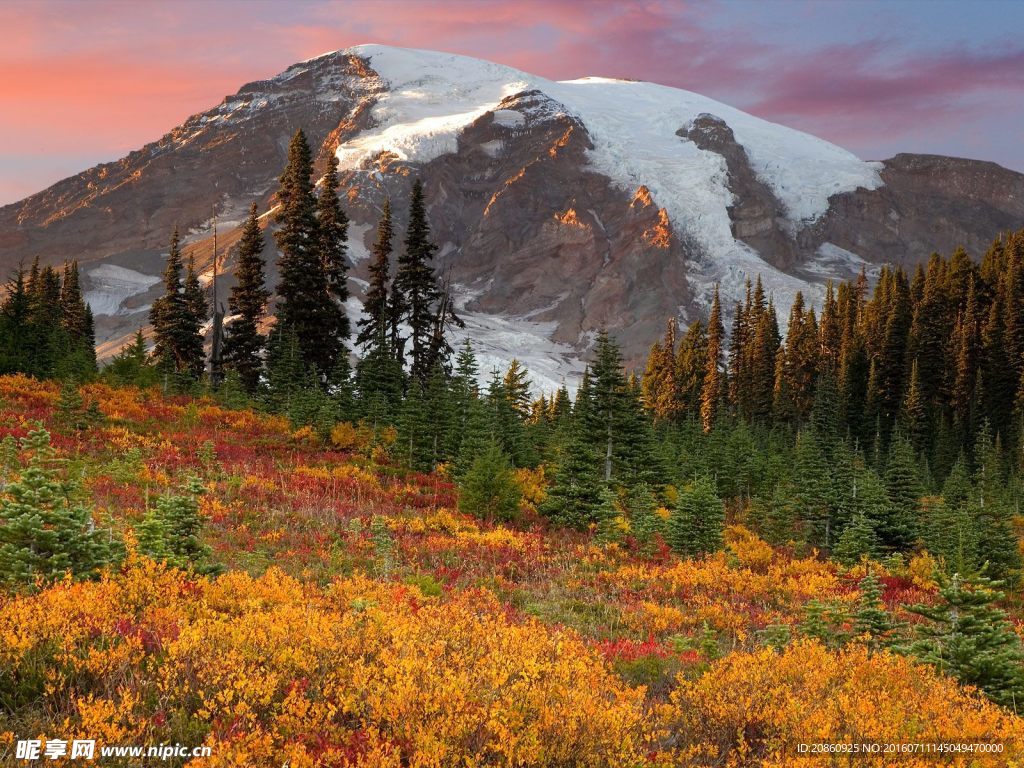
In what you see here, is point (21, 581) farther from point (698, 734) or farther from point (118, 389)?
point (118, 389)

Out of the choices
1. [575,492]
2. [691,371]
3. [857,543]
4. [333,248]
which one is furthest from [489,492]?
[691,371]

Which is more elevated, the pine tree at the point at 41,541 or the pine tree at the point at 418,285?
the pine tree at the point at 418,285

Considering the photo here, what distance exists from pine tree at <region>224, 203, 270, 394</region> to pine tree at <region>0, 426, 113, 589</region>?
32600 millimetres

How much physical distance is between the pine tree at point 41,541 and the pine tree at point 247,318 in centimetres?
3260

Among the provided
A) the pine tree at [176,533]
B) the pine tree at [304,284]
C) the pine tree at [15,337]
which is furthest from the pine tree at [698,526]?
the pine tree at [15,337]

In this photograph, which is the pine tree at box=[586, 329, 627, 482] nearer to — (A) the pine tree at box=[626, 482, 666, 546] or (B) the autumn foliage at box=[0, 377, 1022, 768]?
(A) the pine tree at box=[626, 482, 666, 546]

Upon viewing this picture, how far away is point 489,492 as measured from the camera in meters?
21.0

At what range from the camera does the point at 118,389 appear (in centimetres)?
2927

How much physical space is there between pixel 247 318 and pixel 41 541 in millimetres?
35273

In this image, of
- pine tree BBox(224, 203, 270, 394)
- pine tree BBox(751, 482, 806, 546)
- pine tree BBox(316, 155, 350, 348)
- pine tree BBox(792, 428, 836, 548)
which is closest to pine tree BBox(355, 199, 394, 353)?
pine tree BBox(316, 155, 350, 348)

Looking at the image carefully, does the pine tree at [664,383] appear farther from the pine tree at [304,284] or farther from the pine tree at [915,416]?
the pine tree at [304,284]

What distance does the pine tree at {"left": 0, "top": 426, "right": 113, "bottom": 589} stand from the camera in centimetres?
745

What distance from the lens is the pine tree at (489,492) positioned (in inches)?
818

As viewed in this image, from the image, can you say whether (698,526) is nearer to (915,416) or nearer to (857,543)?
(857,543)
